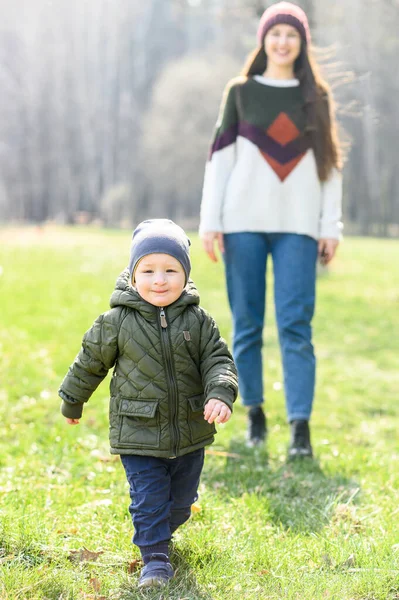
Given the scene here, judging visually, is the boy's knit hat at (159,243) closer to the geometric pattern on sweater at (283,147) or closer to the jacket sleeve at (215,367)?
the jacket sleeve at (215,367)

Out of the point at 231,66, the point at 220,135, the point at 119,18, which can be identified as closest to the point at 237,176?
the point at 220,135

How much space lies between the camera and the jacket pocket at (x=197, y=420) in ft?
8.43

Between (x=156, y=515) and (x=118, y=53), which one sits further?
(x=118, y=53)

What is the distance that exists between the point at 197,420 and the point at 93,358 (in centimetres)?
42

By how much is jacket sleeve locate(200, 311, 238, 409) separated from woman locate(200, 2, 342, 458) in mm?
1489

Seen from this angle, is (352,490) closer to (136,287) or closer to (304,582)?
(304,582)

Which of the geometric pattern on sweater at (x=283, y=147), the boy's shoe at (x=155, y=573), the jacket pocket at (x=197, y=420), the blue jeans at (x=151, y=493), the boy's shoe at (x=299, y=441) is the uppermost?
the geometric pattern on sweater at (x=283, y=147)

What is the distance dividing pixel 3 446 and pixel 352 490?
6.13ft

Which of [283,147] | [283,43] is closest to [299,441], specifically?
[283,147]

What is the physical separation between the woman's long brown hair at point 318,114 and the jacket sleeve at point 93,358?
194 cm

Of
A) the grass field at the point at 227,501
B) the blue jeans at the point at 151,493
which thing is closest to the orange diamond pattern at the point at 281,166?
the grass field at the point at 227,501

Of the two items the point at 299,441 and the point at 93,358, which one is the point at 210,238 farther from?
the point at 93,358

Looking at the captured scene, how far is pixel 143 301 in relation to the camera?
2582mm

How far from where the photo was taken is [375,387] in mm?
6164
